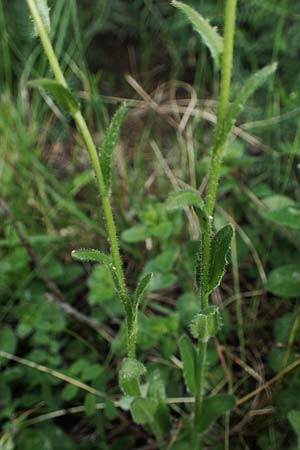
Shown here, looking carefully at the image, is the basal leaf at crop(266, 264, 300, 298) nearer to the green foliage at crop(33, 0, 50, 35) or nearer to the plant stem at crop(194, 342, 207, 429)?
the plant stem at crop(194, 342, 207, 429)

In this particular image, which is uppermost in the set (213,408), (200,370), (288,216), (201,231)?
(201,231)

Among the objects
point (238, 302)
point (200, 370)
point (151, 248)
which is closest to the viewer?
point (200, 370)

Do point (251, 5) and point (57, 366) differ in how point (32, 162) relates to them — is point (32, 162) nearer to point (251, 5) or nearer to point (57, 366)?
point (57, 366)

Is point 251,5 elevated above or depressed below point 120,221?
above

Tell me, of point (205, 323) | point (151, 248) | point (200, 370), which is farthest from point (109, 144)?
point (151, 248)

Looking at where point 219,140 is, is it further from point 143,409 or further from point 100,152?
point 143,409

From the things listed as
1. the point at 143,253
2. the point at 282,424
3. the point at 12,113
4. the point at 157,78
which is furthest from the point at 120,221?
the point at 157,78

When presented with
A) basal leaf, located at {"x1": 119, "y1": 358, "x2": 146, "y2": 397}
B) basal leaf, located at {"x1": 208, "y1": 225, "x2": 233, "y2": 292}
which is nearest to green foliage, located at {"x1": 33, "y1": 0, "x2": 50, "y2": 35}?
basal leaf, located at {"x1": 208, "y1": 225, "x2": 233, "y2": 292}

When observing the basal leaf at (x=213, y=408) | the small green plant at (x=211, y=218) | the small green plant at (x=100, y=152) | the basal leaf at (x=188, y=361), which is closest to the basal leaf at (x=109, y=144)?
the small green plant at (x=100, y=152)
